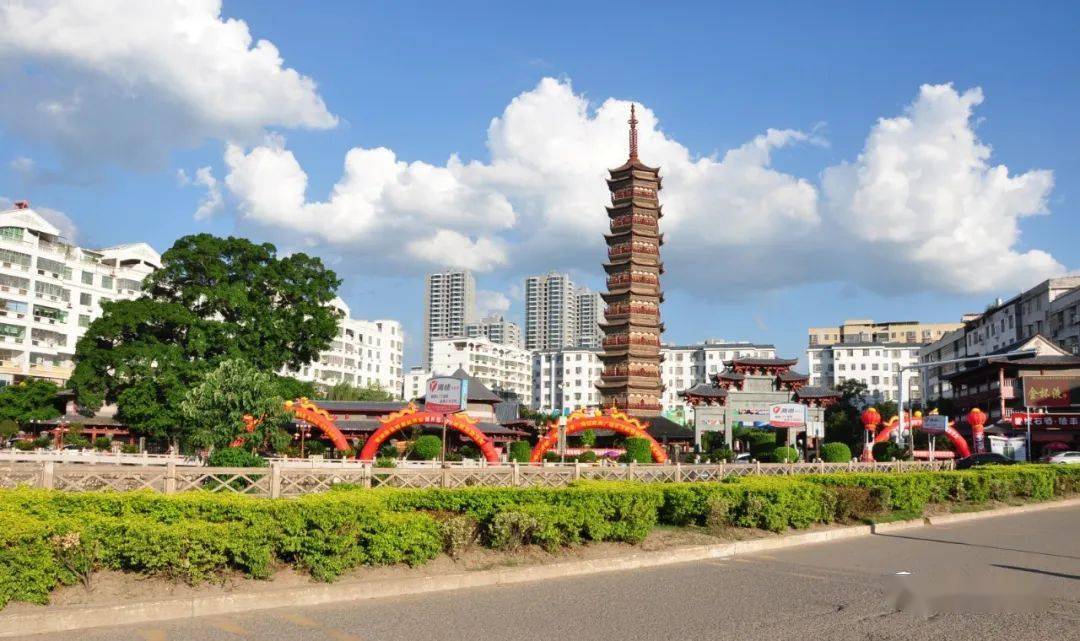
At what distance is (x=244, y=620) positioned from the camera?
10.1 m

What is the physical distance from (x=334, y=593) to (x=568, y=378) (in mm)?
146814

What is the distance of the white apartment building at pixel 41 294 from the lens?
68438 mm

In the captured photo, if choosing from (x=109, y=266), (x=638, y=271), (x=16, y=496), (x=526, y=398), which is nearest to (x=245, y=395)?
(x=16, y=496)

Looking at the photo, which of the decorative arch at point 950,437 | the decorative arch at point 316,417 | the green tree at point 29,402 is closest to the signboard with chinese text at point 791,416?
the decorative arch at point 950,437

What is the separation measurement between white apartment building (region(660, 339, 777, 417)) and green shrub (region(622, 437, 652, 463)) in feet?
340

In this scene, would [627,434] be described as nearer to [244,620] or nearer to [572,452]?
[572,452]

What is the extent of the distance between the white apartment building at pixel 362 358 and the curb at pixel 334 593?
9498cm

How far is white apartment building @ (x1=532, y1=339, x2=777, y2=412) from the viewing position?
155m

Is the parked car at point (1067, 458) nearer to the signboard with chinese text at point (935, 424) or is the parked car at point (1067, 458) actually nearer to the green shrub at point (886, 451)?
the signboard with chinese text at point (935, 424)

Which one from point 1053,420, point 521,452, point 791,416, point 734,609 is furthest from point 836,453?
point 734,609

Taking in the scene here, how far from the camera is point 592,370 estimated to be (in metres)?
157

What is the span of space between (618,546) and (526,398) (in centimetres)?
15368

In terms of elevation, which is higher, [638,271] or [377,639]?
[638,271]

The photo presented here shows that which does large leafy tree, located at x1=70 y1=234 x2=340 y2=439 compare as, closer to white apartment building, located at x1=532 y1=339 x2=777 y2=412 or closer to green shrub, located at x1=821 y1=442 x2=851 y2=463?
green shrub, located at x1=821 y1=442 x2=851 y2=463
